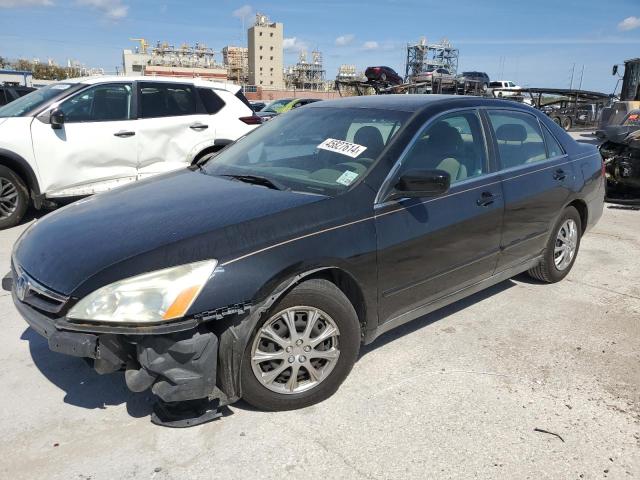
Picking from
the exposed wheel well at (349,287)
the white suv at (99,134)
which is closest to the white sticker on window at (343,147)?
the exposed wheel well at (349,287)

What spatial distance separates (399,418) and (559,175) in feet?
8.86

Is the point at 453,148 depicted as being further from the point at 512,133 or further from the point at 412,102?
the point at 512,133

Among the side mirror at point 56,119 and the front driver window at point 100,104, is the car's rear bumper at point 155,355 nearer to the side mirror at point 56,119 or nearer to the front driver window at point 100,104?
the side mirror at point 56,119

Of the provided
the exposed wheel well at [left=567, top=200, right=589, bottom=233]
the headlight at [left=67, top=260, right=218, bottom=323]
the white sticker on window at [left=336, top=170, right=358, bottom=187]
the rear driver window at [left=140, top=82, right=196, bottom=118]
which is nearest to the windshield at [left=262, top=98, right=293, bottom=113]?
the rear driver window at [left=140, top=82, right=196, bottom=118]

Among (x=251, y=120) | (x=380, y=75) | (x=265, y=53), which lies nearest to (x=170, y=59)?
(x=265, y=53)

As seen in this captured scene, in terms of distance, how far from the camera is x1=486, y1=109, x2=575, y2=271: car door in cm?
382

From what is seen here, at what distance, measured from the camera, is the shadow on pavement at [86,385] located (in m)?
2.79

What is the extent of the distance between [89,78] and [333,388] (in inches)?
230

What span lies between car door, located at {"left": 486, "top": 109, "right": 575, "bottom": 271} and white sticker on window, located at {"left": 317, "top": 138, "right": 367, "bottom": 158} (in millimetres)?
1174

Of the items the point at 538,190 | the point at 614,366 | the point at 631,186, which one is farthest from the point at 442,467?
the point at 631,186

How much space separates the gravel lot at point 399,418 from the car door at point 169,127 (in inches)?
140

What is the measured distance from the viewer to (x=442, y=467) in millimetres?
2346

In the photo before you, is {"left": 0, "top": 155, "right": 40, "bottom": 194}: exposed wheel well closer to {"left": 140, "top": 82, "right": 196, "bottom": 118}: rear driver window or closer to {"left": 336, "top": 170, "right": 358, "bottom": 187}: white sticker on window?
{"left": 140, "top": 82, "right": 196, "bottom": 118}: rear driver window

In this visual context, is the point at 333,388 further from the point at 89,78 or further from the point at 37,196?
the point at 89,78
